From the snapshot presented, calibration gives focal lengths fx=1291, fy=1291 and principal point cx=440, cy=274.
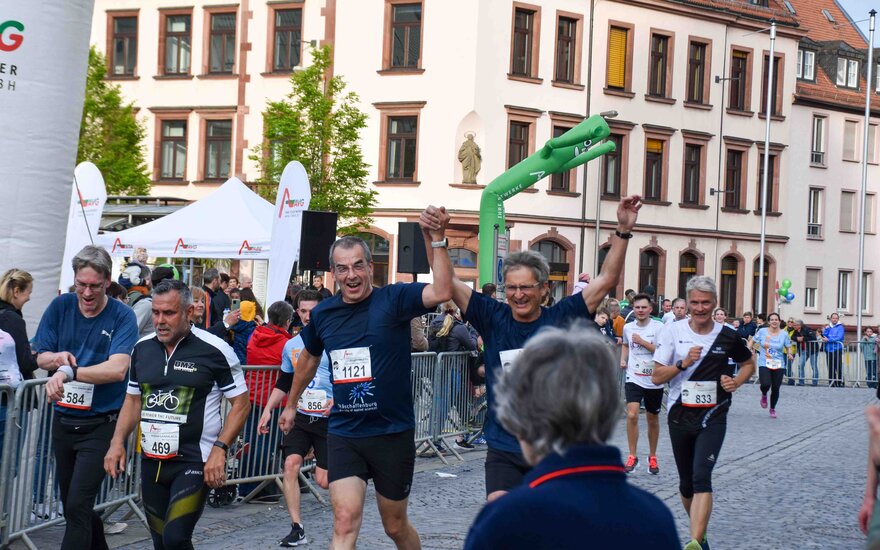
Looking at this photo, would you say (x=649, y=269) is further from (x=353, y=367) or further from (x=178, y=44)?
(x=353, y=367)

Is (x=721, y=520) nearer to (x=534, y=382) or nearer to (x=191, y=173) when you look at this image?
(x=534, y=382)

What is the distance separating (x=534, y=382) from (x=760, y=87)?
153ft

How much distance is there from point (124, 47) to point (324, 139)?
12.1m

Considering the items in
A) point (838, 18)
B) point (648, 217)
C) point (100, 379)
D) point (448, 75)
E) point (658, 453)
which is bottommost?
point (658, 453)

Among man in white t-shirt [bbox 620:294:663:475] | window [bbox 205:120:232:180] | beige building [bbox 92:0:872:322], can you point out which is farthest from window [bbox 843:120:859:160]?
man in white t-shirt [bbox 620:294:663:475]

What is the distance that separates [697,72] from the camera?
45.4 metres

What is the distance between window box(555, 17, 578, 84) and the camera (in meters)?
41.4

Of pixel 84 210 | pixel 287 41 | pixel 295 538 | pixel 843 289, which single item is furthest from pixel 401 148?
pixel 295 538

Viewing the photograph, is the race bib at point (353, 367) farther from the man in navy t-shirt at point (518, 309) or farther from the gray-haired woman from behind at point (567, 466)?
the gray-haired woman from behind at point (567, 466)

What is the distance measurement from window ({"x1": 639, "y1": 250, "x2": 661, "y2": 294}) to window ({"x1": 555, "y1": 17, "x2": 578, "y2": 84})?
6.64 metres

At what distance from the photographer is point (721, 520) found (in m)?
11.0

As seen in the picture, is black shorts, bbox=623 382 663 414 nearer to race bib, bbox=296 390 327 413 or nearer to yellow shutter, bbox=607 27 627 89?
race bib, bbox=296 390 327 413

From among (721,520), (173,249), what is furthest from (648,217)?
(721,520)

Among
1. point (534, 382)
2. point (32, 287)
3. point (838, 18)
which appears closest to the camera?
point (534, 382)
